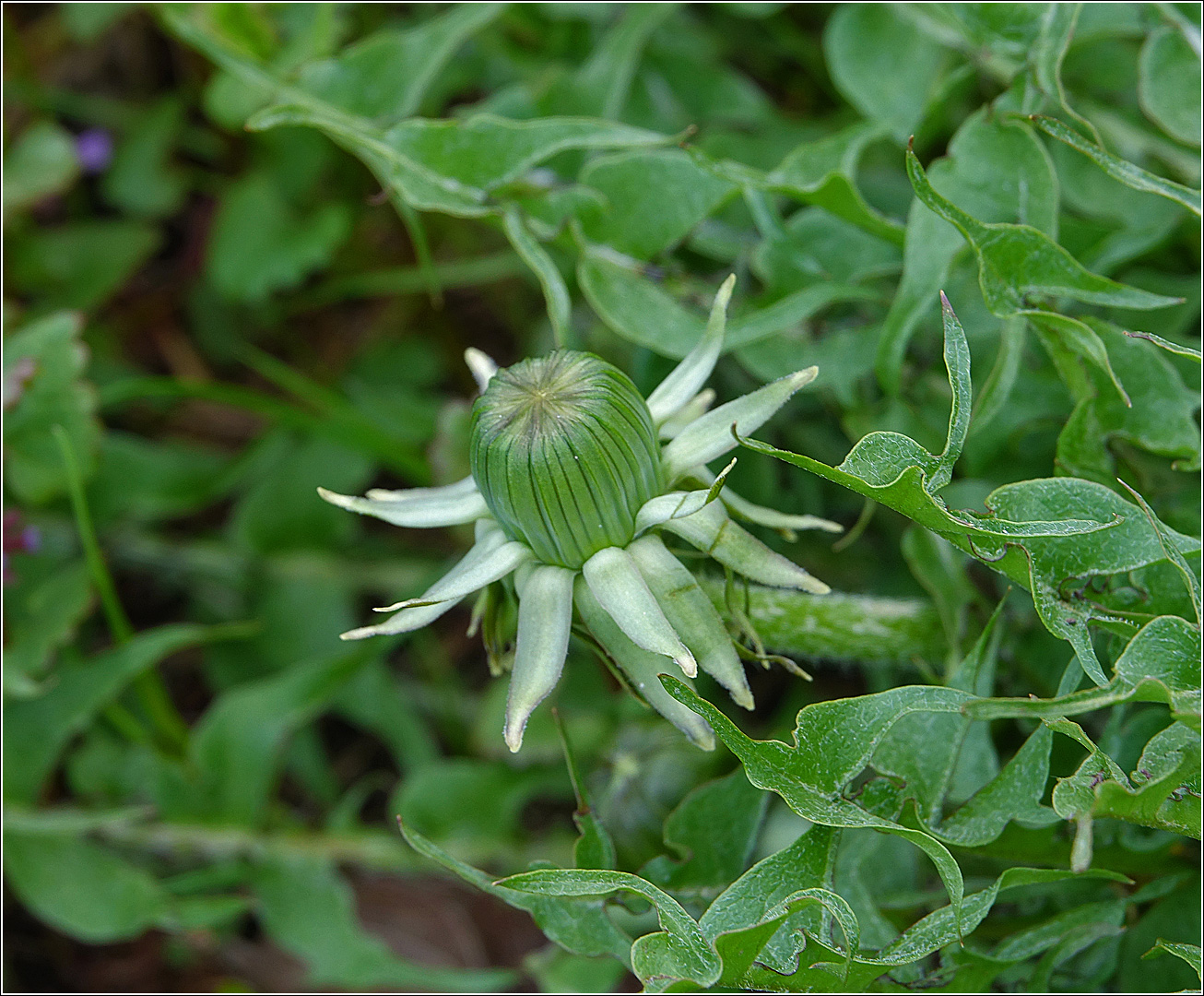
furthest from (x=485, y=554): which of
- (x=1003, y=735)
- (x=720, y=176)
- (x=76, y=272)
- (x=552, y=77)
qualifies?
(x=76, y=272)

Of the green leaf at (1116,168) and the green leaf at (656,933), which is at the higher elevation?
the green leaf at (1116,168)

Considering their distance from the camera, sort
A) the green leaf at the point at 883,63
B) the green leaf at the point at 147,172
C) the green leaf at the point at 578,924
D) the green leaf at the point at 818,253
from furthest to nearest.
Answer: the green leaf at the point at 147,172 → the green leaf at the point at 883,63 → the green leaf at the point at 818,253 → the green leaf at the point at 578,924

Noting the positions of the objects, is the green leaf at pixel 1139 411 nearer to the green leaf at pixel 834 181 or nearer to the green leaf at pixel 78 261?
the green leaf at pixel 834 181

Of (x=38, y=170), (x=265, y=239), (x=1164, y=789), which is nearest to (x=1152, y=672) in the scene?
(x=1164, y=789)

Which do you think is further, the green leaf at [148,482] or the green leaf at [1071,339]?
the green leaf at [148,482]

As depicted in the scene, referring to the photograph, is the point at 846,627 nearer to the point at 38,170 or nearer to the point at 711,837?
the point at 711,837

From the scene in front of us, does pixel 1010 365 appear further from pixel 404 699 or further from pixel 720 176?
pixel 404 699

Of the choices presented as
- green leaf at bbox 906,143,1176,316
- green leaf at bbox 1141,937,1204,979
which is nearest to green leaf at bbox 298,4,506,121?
green leaf at bbox 906,143,1176,316

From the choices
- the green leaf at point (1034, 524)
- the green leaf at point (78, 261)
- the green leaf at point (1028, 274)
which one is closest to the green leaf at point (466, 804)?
the green leaf at point (1034, 524)
